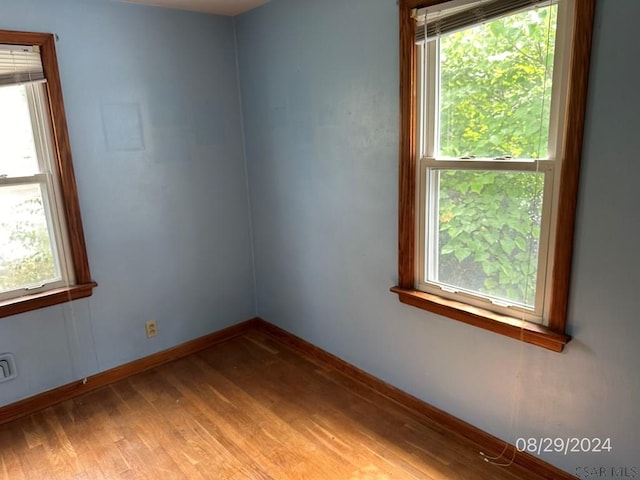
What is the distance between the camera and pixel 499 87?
181 cm

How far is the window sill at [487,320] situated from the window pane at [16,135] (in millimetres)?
2098

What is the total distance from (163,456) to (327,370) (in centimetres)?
109

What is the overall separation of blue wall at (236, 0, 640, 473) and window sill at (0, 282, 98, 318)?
3.98 feet

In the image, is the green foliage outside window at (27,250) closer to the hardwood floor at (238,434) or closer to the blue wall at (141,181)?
the blue wall at (141,181)

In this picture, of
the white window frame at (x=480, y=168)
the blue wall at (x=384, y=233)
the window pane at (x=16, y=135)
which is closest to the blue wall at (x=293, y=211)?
the blue wall at (x=384, y=233)

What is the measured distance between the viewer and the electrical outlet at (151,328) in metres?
2.96

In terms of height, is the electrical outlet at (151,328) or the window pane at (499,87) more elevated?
the window pane at (499,87)

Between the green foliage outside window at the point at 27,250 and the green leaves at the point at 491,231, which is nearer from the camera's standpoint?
the green leaves at the point at 491,231

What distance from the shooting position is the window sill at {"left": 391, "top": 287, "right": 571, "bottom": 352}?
1.78m

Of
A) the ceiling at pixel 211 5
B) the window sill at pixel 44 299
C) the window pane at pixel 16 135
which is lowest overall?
the window sill at pixel 44 299

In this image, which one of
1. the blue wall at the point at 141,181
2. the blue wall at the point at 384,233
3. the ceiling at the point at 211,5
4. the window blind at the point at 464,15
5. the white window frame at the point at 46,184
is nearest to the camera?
the blue wall at the point at 384,233

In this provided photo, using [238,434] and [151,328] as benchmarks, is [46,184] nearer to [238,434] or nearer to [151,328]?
[151,328]

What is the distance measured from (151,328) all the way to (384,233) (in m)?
1.71
